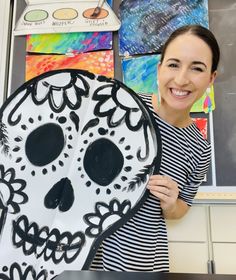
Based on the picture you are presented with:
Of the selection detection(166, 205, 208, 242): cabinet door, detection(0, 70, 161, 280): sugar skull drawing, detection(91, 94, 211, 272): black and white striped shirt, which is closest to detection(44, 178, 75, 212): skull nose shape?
detection(0, 70, 161, 280): sugar skull drawing

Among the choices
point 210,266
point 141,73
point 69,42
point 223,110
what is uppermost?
point 69,42

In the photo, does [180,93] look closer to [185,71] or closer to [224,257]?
[185,71]

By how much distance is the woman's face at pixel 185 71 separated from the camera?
0.68 m

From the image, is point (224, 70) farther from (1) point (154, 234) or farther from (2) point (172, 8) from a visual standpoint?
(1) point (154, 234)

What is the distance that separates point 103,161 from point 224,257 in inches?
27.5

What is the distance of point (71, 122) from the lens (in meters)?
0.73

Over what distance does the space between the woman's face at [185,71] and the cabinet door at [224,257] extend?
658 millimetres

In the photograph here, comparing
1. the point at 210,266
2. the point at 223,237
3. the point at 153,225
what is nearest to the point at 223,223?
the point at 223,237

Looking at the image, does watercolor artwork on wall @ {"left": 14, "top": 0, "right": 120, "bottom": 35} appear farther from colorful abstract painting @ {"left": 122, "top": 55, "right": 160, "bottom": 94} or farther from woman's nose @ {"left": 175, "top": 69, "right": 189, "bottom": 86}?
woman's nose @ {"left": 175, "top": 69, "right": 189, "bottom": 86}

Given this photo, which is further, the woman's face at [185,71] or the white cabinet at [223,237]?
the white cabinet at [223,237]

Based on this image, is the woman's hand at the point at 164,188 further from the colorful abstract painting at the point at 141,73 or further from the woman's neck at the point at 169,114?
the colorful abstract painting at the point at 141,73

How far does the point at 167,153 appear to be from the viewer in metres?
0.72

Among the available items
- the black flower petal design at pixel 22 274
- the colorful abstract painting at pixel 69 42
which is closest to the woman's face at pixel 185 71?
the black flower petal design at pixel 22 274

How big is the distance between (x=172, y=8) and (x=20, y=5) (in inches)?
24.3
